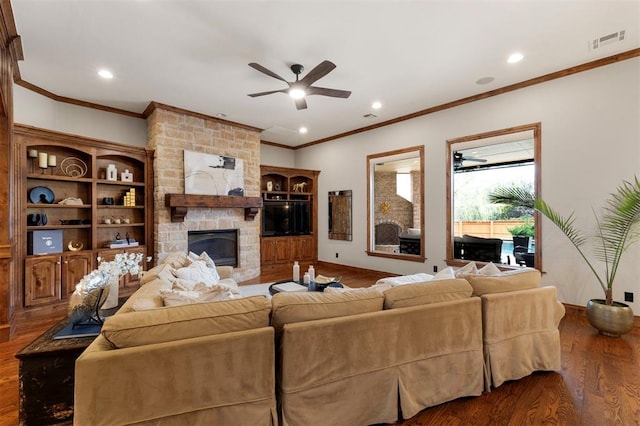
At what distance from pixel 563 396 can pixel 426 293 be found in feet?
4.19

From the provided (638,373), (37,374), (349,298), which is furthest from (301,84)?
(638,373)

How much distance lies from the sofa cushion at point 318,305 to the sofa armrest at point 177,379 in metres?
0.14

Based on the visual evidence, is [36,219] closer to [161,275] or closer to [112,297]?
[112,297]

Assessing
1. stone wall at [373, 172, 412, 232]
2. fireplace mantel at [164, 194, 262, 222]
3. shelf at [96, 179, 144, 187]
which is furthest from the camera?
stone wall at [373, 172, 412, 232]

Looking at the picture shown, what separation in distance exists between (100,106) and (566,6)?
6.33m

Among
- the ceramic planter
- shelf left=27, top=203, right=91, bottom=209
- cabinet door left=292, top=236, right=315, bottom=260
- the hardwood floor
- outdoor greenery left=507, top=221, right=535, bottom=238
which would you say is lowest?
the hardwood floor

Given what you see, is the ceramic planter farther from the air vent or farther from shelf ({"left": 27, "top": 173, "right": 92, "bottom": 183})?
shelf ({"left": 27, "top": 173, "right": 92, "bottom": 183})

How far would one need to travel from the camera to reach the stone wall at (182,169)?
4.98 m

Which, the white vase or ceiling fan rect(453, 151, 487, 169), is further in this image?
ceiling fan rect(453, 151, 487, 169)

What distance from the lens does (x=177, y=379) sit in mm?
→ 1471

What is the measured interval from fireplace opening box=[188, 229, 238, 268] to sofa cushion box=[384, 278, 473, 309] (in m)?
4.34

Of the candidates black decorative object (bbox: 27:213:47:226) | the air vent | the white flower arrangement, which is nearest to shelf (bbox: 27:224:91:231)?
black decorative object (bbox: 27:213:47:226)

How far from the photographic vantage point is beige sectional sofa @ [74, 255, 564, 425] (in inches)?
56.3

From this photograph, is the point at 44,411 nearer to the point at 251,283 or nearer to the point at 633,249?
the point at 251,283
